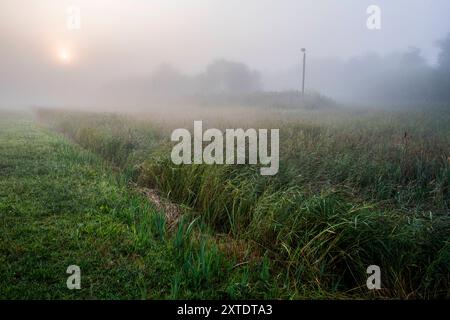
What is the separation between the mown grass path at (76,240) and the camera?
2.81 metres

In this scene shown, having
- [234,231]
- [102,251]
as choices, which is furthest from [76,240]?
[234,231]

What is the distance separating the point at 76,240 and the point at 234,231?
1.77m

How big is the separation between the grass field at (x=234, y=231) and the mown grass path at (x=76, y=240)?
0.01 meters

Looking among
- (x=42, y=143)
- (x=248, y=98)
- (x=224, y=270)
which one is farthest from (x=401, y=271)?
(x=248, y=98)

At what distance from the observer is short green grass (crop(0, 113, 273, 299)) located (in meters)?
2.78

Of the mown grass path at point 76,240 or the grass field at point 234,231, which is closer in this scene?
the mown grass path at point 76,240

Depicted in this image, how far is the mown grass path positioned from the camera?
281cm

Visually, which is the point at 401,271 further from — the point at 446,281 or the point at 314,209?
the point at 314,209

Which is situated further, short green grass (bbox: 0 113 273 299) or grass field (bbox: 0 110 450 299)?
grass field (bbox: 0 110 450 299)

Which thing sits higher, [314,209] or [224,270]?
[314,209]
